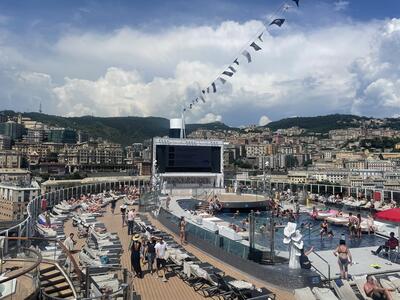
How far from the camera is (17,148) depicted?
5945 inches

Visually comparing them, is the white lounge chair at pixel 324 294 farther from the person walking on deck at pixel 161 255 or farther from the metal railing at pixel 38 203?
the metal railing at pixel 38 203

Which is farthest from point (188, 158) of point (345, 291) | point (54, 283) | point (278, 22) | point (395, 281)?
point (54, 283)

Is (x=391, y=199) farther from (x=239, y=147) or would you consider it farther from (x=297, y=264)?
(x=239, y=147)

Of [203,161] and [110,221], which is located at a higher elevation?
[203,161]

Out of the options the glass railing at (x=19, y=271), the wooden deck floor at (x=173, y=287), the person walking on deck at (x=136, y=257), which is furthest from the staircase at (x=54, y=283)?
the person walking on deck at (x=136, y=257)

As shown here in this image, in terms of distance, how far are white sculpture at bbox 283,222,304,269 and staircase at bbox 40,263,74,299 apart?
4563 millimetres

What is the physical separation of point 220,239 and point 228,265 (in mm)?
843

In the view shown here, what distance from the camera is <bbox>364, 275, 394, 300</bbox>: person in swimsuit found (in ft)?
A: 22.3

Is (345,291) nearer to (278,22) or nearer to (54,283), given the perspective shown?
(54,283)

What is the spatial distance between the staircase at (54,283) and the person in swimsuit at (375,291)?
501 cm

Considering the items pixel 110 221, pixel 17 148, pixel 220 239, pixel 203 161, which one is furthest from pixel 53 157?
pixel 220 239

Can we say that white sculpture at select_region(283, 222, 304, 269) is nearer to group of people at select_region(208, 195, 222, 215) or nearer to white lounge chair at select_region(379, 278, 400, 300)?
white lounge chair at select_region(379, 278, 400, 300)

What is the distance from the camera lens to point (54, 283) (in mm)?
6664

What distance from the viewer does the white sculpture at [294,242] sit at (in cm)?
870
